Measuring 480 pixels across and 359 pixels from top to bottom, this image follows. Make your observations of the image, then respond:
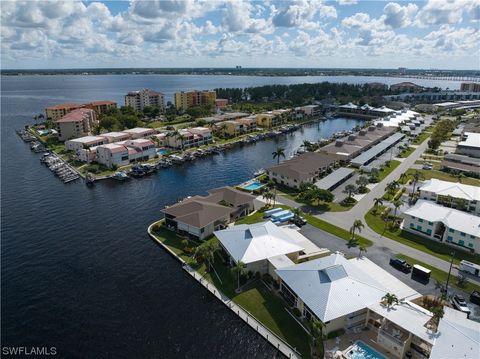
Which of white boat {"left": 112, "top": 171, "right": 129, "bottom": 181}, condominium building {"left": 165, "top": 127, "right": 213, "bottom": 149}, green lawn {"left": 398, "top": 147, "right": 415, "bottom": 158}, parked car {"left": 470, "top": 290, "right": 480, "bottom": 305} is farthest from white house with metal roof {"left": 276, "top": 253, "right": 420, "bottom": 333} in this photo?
condominium building {"left": 165, "top": 127, "right": 213, "bottom": 149}

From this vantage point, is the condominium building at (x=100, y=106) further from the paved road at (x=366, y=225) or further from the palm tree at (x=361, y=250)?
the palm tree at (x=361, y=250)

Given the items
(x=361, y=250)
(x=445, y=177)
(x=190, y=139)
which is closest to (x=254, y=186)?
(x=361, y=250)

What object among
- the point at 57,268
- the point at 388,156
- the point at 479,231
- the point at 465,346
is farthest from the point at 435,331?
the point at 388,156

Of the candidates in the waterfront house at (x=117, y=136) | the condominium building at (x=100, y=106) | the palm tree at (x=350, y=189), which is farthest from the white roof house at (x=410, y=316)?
the condominium building at (x=100, y=106)

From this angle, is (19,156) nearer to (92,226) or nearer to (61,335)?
(92,226)

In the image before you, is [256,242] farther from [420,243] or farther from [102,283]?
[420,243]

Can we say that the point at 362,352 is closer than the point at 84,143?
Yes
